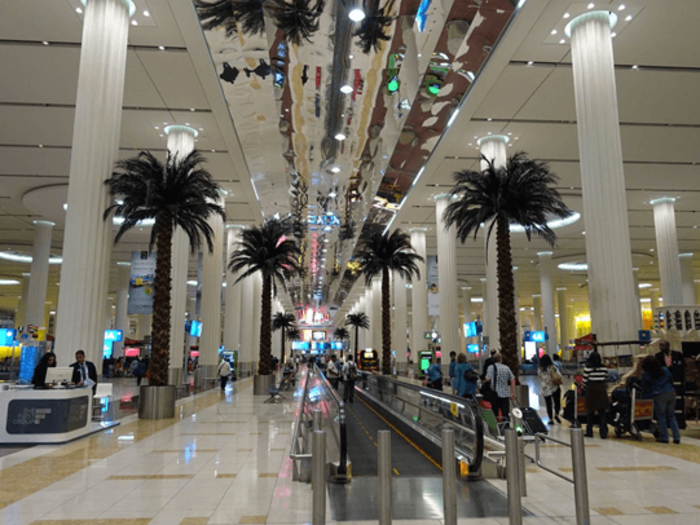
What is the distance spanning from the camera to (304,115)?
1647 centimetres

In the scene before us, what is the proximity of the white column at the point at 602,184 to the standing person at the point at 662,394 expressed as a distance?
6.64 feet

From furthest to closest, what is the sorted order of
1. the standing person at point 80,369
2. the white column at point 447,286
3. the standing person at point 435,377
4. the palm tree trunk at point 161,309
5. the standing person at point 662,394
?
1. the white column at point 447,286
2. the standing person at point 435,377
3. the palm tree trunk at point 161,309
4. the standing person at point 80,369
5. the standing person at point 662,394

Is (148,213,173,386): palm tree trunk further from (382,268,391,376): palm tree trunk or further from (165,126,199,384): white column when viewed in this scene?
(382,268,391,376): palm tree trunk

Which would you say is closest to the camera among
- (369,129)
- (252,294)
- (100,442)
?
(100,442)

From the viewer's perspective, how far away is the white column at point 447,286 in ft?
84.7

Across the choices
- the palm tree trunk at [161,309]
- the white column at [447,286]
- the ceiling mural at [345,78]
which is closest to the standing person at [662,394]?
the ceiling mural at [345,78]

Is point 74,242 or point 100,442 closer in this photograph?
point 100,442

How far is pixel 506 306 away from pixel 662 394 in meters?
4.15

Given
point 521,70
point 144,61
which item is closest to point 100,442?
point 144,61

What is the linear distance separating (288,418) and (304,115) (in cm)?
862

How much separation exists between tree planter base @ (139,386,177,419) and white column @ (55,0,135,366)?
5.21 ft

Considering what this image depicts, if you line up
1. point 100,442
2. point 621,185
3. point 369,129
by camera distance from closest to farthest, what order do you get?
point 100,442, point 621,185, point 369,129

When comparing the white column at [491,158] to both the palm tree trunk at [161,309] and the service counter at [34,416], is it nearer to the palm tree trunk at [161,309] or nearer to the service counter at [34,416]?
the palm tree trunk at [161,309]

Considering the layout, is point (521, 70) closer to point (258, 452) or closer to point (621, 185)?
point (621, 185)
